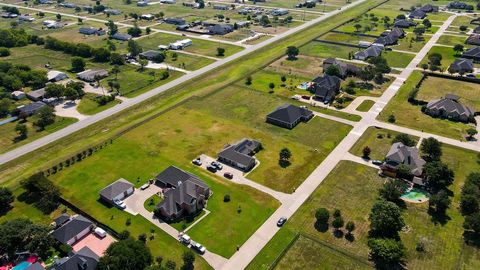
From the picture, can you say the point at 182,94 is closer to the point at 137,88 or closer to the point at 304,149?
the point at 137,88

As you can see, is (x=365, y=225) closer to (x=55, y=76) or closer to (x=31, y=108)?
(x=31, y=108)

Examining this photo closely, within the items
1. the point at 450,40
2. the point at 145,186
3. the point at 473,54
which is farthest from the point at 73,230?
the point at 450,40

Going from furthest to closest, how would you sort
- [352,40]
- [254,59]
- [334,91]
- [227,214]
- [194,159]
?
[352,40]
[254,59]
[334,91]
[194,159]
[227,214]

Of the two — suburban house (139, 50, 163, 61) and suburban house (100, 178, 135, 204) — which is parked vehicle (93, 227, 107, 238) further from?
suburban house (139, 50, 163, 61)

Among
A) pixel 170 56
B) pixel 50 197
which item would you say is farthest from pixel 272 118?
pixel 170 56

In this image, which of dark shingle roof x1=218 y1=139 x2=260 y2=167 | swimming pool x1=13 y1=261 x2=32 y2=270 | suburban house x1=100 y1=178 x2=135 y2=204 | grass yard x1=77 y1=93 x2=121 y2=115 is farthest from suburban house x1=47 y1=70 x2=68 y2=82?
swimming pool x1=13 y1=261 x2=32 y2=270
